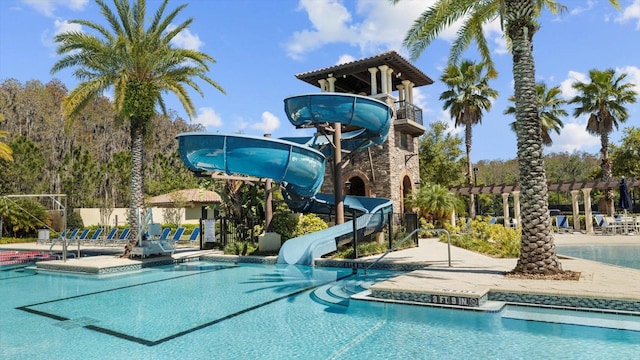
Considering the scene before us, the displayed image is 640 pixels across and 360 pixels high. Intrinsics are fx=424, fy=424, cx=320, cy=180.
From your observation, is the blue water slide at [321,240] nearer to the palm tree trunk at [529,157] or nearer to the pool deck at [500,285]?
the pool deck at [500,285]

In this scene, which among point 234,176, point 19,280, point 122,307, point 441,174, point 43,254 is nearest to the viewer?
point 122,307

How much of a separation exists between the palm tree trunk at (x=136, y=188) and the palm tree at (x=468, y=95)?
20416mm

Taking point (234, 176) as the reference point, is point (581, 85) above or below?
above

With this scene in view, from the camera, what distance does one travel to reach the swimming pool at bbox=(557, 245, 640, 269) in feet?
40.9

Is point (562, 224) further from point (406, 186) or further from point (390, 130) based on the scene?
point (390, 130)

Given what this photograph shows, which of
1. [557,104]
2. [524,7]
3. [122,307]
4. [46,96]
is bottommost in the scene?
[122,307]

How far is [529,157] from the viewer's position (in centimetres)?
880

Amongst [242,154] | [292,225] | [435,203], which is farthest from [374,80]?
[242,154]

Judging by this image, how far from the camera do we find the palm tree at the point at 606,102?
27.2m

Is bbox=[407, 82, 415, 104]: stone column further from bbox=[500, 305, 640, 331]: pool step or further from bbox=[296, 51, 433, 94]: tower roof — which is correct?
bbox=[500, 305, 640, 331]: pool step

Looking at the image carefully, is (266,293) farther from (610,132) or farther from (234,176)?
(610,132)

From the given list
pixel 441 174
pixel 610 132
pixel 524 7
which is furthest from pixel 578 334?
pixel 610 132

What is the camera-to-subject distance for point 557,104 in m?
29.3

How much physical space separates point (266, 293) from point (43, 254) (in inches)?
630
